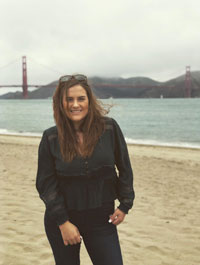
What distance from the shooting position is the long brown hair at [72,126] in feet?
5.19

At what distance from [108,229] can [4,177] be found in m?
5.21

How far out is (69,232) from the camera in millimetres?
1580

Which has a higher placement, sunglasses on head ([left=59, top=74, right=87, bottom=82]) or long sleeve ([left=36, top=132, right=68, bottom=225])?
sunglasses on head ([left=59, top=74, right=87, bottom=82])

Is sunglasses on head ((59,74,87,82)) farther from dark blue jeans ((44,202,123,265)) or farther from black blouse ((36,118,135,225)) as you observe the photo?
dark blue jeans ((44,202,123,265))

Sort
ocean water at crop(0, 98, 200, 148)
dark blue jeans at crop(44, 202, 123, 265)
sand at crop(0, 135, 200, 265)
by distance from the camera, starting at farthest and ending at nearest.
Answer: ocean water at crop(0, 98, 200, 148) < sand at crop(0, 135, 200, 265) < dark blue jeans at crop(44, 202, 123, 265)

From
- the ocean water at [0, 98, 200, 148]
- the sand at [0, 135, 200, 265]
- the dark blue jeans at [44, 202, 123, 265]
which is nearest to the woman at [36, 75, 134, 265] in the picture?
the dark blue jeans at [44, 202, 123, 265]

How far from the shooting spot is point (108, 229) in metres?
1.61

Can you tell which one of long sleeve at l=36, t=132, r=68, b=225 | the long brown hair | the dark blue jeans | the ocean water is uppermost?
the long brown hair

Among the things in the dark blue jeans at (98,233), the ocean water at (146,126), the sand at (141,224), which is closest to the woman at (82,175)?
the dark blue jeans at (98,233)

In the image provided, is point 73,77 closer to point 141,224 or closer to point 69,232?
point 69,232

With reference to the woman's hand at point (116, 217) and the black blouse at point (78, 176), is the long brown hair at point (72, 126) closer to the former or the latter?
the black blouse at point (78, 176)

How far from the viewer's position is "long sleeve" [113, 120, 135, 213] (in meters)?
1.65

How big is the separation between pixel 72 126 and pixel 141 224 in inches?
105

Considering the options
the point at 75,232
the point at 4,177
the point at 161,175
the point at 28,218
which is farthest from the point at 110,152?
the point at 161,175
